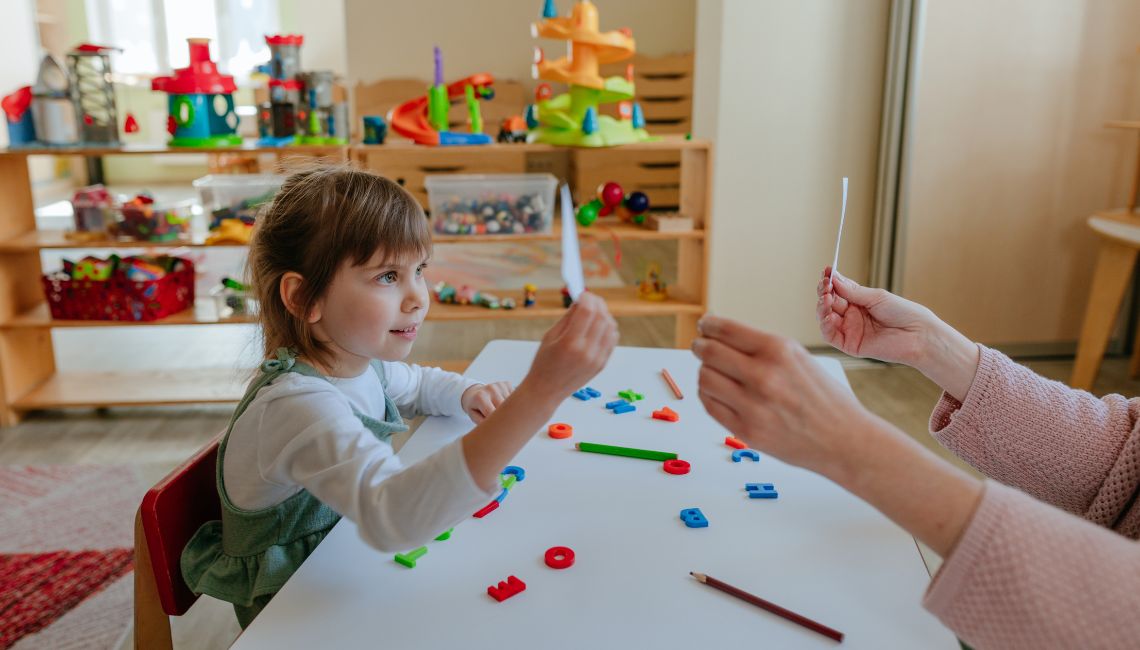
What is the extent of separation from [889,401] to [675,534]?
7.21 ft

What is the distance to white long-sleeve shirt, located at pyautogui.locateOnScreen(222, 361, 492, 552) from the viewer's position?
0.81 metres

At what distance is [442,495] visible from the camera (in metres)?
0.81

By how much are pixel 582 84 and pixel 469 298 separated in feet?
2.71

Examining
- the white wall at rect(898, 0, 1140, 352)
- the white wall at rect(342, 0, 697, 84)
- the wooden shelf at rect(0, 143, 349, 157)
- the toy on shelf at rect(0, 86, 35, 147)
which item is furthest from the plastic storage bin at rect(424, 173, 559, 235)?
the white wall at rect(342, 0, 697, 84)

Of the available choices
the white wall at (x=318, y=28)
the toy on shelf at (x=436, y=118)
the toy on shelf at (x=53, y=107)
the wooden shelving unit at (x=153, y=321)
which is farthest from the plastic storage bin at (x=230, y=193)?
the white wall at (x=318, y=28)

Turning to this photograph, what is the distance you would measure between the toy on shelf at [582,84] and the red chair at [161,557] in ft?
6.18

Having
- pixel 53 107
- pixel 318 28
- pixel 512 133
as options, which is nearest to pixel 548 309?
pixel 512 133

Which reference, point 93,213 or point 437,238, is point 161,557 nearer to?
point 437,238

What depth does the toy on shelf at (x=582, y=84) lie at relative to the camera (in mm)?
2570

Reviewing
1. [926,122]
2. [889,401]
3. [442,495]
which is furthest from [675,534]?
[926,122]

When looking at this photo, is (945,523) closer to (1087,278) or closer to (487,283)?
(1087,278)

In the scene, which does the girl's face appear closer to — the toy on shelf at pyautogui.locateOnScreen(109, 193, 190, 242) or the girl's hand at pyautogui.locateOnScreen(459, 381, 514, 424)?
the girl's hand at pyautogui.locateOnScreen(459, 381, 514, 424)

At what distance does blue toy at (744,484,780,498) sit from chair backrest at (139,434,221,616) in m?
0.62

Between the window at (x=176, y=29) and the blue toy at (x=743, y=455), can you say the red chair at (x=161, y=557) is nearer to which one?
the blue toy at (x=743, y=455)
